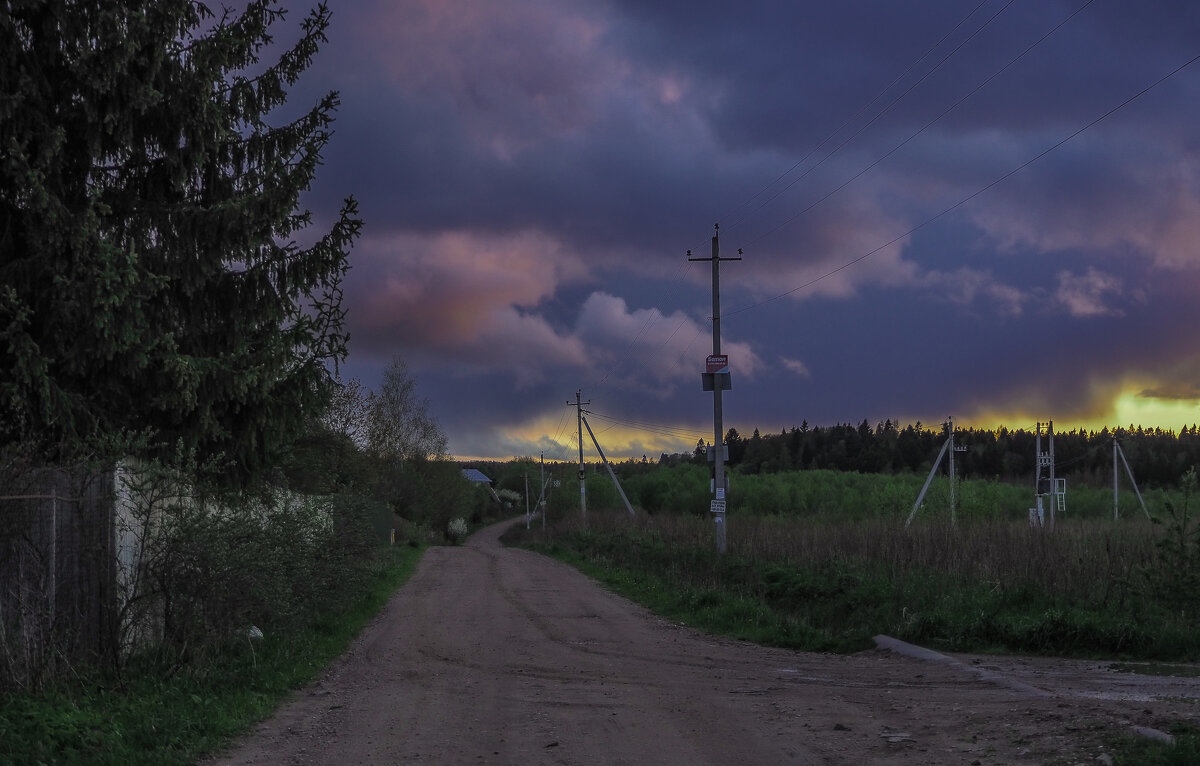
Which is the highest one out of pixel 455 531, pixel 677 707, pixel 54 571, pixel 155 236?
pixel 155 236

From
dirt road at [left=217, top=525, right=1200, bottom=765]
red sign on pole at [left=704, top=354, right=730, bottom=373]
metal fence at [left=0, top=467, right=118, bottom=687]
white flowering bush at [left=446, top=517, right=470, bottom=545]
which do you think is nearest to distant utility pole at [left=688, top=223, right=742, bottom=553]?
red sign on pole at [left=704, top=354, right=730, bottom=373]

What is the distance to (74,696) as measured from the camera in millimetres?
9031

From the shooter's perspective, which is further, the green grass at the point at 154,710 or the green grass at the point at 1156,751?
the green grass at the point at 154,710

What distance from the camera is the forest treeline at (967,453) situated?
8894cm

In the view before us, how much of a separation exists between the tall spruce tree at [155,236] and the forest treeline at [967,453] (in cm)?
6802

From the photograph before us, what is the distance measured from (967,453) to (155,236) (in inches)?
4223

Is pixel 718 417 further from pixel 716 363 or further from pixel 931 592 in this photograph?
pixel 931 592

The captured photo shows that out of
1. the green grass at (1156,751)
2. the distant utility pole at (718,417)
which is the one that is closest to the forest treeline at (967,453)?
the distant utility pole at (718,417)

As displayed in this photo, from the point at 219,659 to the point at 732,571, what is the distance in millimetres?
14154

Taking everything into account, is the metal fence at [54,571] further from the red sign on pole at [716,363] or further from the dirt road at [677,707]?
the red sign on pole at [716,363]

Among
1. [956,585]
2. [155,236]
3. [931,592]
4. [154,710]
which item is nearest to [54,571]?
[154,710]

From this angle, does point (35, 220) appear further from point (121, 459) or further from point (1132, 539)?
point (1132, 539)

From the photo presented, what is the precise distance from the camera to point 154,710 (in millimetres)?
8695

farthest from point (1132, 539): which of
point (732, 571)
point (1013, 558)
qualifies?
point (732, 571)
